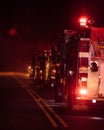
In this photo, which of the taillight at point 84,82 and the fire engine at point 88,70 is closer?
the taillight at point 84,82

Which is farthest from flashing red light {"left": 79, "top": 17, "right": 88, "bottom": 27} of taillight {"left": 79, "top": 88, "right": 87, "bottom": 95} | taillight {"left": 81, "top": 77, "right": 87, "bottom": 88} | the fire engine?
taillight {"left": 79, "top": 88, "right": 87, "bottom": 95}

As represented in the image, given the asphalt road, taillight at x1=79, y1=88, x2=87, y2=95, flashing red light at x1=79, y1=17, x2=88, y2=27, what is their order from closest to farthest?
the asphalt road < taillight at x1=79, y1=88, x2=87, y2=95 < flashing red light at x1=79, y1=17, x2=88, y2=27

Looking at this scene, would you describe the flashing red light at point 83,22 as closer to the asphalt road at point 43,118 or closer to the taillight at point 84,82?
the taillight at point 84,82

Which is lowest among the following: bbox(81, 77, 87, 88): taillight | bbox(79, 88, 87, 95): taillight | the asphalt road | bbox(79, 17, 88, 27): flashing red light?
the asphalt road

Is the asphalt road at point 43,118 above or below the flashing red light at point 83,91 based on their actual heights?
below

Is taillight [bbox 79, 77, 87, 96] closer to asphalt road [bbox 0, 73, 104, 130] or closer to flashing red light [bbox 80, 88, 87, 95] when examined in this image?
flashing red light [bbox 80, 88, 87, 95]

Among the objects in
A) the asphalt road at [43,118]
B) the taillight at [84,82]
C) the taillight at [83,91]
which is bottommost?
the asphalt road at [43,118]

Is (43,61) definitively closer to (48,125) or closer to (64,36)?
(64,36)

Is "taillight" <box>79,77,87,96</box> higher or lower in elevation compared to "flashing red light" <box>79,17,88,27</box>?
lower

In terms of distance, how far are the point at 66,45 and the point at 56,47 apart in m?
2.36

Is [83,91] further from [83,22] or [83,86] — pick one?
[83,22]

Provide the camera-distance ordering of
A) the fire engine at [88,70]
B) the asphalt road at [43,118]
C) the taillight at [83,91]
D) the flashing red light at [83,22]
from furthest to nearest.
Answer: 1. the flashing red light at [83,22]
2. the fire engine at [88,70]
3. the taillight at [83,91]
4. the asphalt road at [43,118]

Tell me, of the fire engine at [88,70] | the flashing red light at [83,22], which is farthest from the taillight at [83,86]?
the flashing red light at [83,22]

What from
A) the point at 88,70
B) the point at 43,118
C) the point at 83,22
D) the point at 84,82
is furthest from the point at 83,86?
the point at 83,22
